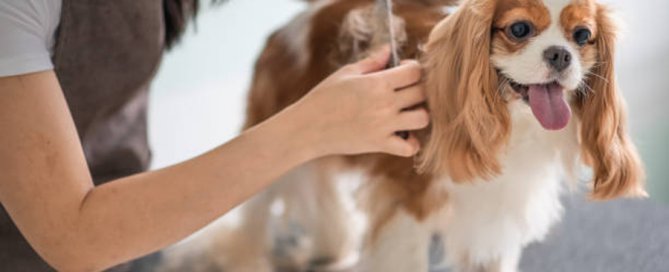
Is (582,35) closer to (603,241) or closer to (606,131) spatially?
(606,131)

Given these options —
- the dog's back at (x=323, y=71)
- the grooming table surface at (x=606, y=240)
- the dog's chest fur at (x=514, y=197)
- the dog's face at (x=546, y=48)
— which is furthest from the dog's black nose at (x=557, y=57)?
the grooming table surface at (x=606, y=240)

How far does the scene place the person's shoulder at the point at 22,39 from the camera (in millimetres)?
844

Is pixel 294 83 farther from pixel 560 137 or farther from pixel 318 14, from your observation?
pixel 560 137

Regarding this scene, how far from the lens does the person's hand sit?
876 millimetres

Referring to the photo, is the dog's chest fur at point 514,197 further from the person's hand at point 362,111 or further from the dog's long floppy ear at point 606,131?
the person's hand at point 362,111

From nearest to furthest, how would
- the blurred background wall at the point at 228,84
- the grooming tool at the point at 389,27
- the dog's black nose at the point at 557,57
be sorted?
the dog's black nose at the point at 557,57 → the grooming tool at the point at 389,27 → the blurred background wall at the point at 228,84

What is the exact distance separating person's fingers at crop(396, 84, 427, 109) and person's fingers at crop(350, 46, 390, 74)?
50mm

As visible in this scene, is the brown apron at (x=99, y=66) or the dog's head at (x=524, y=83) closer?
the dog's head at (x=524, y=83)

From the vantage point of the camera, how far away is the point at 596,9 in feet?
2.90

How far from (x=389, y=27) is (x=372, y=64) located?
0.50 ft

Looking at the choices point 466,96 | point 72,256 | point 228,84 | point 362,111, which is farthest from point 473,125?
point 228,84

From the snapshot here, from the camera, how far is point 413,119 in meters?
0.91

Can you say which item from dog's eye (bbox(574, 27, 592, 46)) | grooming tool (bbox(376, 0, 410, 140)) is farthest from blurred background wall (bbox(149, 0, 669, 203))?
dog's eye (bbox(574, 27, 592, 46))

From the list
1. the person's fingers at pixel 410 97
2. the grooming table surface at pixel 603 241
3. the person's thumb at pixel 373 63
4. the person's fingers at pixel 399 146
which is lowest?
the grooming table surface at pixel 603 241
